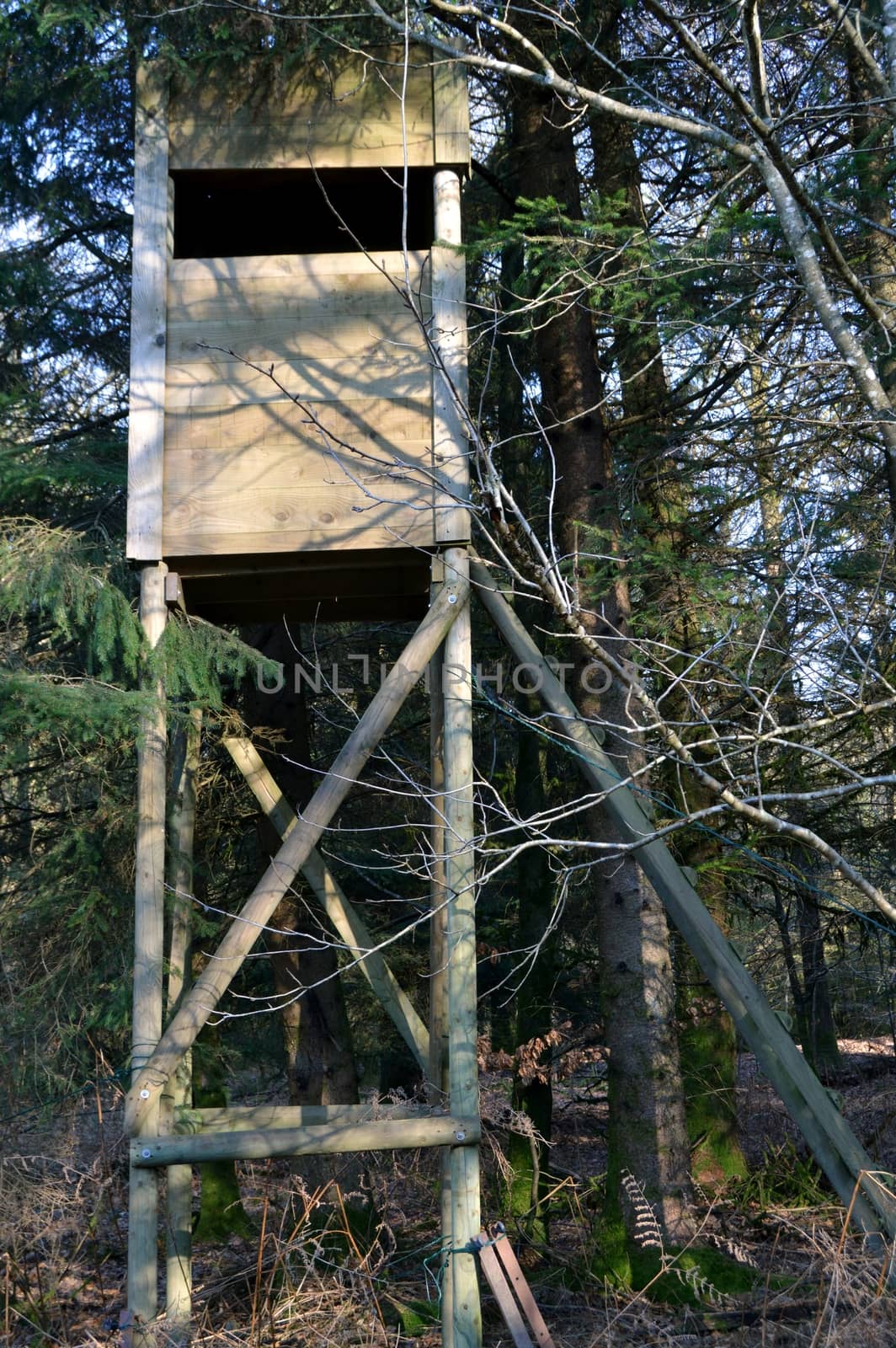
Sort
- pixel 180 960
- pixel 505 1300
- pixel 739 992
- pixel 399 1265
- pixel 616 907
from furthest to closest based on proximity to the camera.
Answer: pixel 399 1265 → pixel 616 907 → pixel 180 960 → pixel 739 992 → pixel 505 1300

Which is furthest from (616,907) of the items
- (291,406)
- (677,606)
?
(291,406)

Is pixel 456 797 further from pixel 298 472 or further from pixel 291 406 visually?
pixel 291 406

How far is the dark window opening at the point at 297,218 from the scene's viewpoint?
7047 mm

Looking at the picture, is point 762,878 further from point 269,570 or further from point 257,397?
point 257,397

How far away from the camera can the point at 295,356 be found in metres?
5.66

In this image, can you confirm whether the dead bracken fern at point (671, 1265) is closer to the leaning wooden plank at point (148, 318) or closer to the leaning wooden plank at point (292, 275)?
the leaning wooden plank at point (148, 318)

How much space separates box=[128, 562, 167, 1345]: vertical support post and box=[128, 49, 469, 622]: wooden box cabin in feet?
1.61

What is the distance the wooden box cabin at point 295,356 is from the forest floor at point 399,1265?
281 cm

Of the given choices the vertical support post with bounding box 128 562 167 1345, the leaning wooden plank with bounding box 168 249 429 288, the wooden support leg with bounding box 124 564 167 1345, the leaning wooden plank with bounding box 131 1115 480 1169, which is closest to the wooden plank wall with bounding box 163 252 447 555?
the leaning wooden plank with bounding box 168 249 429 288

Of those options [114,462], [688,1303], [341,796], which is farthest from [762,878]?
[114,462]

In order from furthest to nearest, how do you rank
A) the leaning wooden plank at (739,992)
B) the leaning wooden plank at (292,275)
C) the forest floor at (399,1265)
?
1. the leaning wooden plank at (292,275)
2. the leaning wooden plank at (739,992)
3. the forest floor at (399,1265)

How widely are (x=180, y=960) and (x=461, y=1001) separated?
1.65 m

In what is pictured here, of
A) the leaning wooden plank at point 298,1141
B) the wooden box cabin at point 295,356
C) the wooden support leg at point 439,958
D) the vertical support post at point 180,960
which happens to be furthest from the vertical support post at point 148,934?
the wooden support leg at point 439,958

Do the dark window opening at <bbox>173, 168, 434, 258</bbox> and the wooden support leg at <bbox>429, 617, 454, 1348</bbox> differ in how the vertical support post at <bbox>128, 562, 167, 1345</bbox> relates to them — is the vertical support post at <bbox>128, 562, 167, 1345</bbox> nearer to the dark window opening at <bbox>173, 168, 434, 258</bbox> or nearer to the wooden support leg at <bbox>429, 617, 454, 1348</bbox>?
the wooden support leg at <bbox>429, 617, 454, 1348</bbox>
